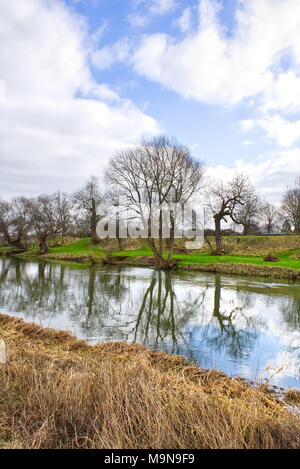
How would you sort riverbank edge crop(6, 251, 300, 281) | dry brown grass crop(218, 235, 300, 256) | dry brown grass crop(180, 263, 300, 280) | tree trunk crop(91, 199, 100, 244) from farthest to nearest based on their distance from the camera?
tree trunk crop(91, 199, 100, 244)
dry brown grass crop(218, 235, 300, 256)
riverbank edge crop(6, 251, 300, 281)
dry brown grass crop(180, 263, 300, 280)

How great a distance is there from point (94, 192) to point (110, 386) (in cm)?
4441

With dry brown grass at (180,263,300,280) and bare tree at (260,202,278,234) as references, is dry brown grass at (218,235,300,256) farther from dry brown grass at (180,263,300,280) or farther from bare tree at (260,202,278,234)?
bare tree at (260,202,278,234)

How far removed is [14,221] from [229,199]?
37711mm

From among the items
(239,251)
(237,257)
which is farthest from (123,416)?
(239,251)

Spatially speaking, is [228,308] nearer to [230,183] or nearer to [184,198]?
[184,198]

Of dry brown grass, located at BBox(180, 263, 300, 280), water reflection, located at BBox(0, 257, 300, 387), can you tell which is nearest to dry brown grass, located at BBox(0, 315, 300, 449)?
water reflection, located at BBox(0, 257, 300, 387)

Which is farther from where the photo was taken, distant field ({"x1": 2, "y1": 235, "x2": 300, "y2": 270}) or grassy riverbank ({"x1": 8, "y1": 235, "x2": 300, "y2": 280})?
distant field ({"x1": 2, "y1": 235, "x2": 300, "y2": 270})

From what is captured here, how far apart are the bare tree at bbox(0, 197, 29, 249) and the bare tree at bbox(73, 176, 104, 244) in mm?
9789

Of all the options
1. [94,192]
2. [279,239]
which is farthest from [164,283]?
[94,192]

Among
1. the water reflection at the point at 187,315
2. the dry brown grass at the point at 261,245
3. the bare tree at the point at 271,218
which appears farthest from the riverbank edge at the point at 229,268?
the bare tree at the point at 271,218

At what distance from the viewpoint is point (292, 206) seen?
45.4m

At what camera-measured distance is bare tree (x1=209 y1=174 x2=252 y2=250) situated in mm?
29453

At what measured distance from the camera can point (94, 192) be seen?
4612 cm

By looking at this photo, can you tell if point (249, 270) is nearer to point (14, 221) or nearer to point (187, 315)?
point (187, 315)
